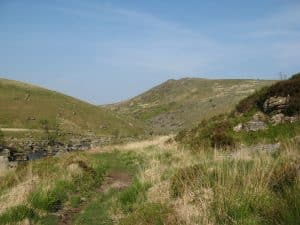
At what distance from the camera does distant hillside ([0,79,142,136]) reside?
297 ft

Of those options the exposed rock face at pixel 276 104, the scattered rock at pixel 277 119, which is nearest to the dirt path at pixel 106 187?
the scattered rock at pixel 277 119

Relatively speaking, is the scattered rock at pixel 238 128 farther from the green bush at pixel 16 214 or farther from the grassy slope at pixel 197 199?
the green bush at pixel 16 214

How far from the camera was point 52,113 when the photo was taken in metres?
97.2

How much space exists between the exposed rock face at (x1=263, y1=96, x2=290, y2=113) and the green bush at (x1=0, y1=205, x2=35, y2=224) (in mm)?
16298

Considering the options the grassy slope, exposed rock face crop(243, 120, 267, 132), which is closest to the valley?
the grassy slope

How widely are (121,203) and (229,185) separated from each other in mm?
3774

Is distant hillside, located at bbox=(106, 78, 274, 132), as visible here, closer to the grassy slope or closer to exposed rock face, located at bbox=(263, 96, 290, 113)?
exposed rock face, located at bbox=(263, 96, 290, 113)

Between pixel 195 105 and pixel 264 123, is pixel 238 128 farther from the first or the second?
pixel 195 105

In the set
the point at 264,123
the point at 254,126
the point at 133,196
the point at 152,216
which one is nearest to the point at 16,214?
the point at 133,196

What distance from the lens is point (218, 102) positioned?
142m

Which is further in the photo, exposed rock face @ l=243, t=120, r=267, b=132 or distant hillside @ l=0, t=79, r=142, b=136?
distant hillside @ l=0, t=79, r=142, b=136

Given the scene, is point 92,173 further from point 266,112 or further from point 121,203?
point 266,112

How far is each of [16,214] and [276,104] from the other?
17.3m

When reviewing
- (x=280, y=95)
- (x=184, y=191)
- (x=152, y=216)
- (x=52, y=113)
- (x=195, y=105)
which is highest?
(x=280, y=95)
